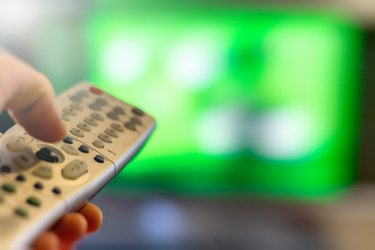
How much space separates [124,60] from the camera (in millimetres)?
982

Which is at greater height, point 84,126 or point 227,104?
point 84,126

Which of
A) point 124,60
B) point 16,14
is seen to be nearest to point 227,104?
point 124,60

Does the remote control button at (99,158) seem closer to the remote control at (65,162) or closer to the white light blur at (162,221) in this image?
the remote control at (65,162)

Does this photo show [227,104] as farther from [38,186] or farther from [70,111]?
[38,186]

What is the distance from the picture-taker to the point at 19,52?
3.12ft

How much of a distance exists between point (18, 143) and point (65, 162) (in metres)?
0.04

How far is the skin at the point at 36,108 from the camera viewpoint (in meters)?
0.38

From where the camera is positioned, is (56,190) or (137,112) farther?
(137,112)

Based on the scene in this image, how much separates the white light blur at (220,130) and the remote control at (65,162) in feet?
1.36

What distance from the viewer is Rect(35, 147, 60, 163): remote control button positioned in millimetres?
449

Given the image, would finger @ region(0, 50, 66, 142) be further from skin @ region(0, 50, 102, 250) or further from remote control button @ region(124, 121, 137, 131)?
remote control button @ region(124, 121, 137, 131)

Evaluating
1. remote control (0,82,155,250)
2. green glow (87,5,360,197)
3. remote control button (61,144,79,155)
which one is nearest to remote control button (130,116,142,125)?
remote control (0,82,155,250)

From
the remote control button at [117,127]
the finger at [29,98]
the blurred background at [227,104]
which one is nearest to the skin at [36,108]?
the finger at [29,98]

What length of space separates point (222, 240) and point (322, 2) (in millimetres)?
414
